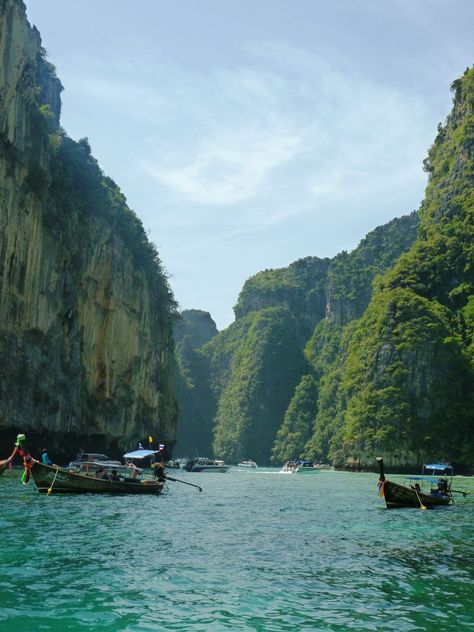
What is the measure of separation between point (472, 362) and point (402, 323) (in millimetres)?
12453

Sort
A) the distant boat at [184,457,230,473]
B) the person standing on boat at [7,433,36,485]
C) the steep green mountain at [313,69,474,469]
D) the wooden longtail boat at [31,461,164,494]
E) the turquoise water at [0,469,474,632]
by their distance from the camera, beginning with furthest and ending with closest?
1. the steep green mountain at [313,69,474,469]
2. the distant boat at [184,457,230,473]
3. the wooden longtail boat at [31,461,164,494]
4. the person standing on boat at [7,433,36,485]
5. the turquoise water at [0,469,474,632]

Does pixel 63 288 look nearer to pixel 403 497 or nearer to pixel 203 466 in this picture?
pixel 203 466

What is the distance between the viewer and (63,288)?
226ft

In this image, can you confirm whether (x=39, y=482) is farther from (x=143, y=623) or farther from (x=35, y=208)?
(x=35, y=208)

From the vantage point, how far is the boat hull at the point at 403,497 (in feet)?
118

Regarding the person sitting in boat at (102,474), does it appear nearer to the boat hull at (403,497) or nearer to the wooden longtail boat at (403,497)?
the wooden longtail boat at (403,497)

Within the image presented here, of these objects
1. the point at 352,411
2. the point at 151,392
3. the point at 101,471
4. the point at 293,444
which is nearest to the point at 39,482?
the point at 101,471

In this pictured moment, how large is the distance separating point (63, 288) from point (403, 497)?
43.4m

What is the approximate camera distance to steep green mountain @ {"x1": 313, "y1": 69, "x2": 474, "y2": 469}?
101 metres

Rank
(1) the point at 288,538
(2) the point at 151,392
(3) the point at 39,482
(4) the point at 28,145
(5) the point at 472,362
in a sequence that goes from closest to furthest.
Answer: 1. (1) the point at 288,538
2. (3) the point at 39,482
3. (4) the point at 28,145
4. (2) the point at 151,392
5. (5) the point at 472,362

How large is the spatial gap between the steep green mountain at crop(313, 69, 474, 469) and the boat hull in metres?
61.6

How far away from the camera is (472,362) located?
107562mm

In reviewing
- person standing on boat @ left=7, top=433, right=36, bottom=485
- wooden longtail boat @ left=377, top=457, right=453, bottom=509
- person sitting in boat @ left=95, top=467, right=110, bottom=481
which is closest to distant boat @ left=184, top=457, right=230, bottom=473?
person sitting in boat @ left=95, top=467, right=110, bottom=481

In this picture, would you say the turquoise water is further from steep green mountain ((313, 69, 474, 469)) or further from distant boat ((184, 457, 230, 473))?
steep green mountain ((313, 69, 474, 469))
